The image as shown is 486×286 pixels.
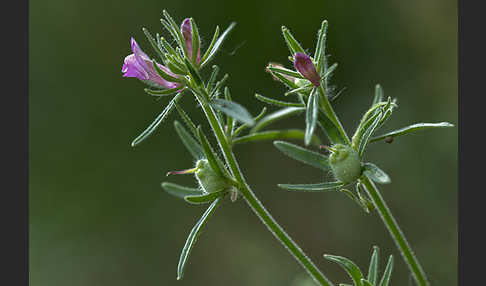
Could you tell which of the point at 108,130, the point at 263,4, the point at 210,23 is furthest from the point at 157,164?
the point at 263,4

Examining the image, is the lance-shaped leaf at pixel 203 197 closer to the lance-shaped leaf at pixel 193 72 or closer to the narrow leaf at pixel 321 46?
the lance-shaped leaf at pixel 193 72

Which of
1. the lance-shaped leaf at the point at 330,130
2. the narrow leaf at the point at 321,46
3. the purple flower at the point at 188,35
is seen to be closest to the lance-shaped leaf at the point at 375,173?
the lance-shaped leaf at the point at 330,130

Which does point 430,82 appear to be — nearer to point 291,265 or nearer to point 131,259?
point 291,265

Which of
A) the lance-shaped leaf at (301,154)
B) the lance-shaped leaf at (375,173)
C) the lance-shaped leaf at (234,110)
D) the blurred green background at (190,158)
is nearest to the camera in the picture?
the lance-shaped leaf at (234,110)

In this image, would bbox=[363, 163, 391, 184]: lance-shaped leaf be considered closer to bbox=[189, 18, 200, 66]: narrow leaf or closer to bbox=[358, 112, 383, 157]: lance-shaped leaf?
bbox=[358, 112, 383, 157]: lance-shaped leaf

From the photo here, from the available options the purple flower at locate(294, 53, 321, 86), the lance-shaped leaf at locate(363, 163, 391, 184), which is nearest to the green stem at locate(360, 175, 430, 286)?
the lance-shaped leaf at locate(363, 163, 391, 184)

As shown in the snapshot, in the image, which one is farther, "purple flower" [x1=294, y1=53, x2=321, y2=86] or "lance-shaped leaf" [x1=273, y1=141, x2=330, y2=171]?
"lance-shaped leaf" [x1=273, y1=141, x2=330, y2=171]
